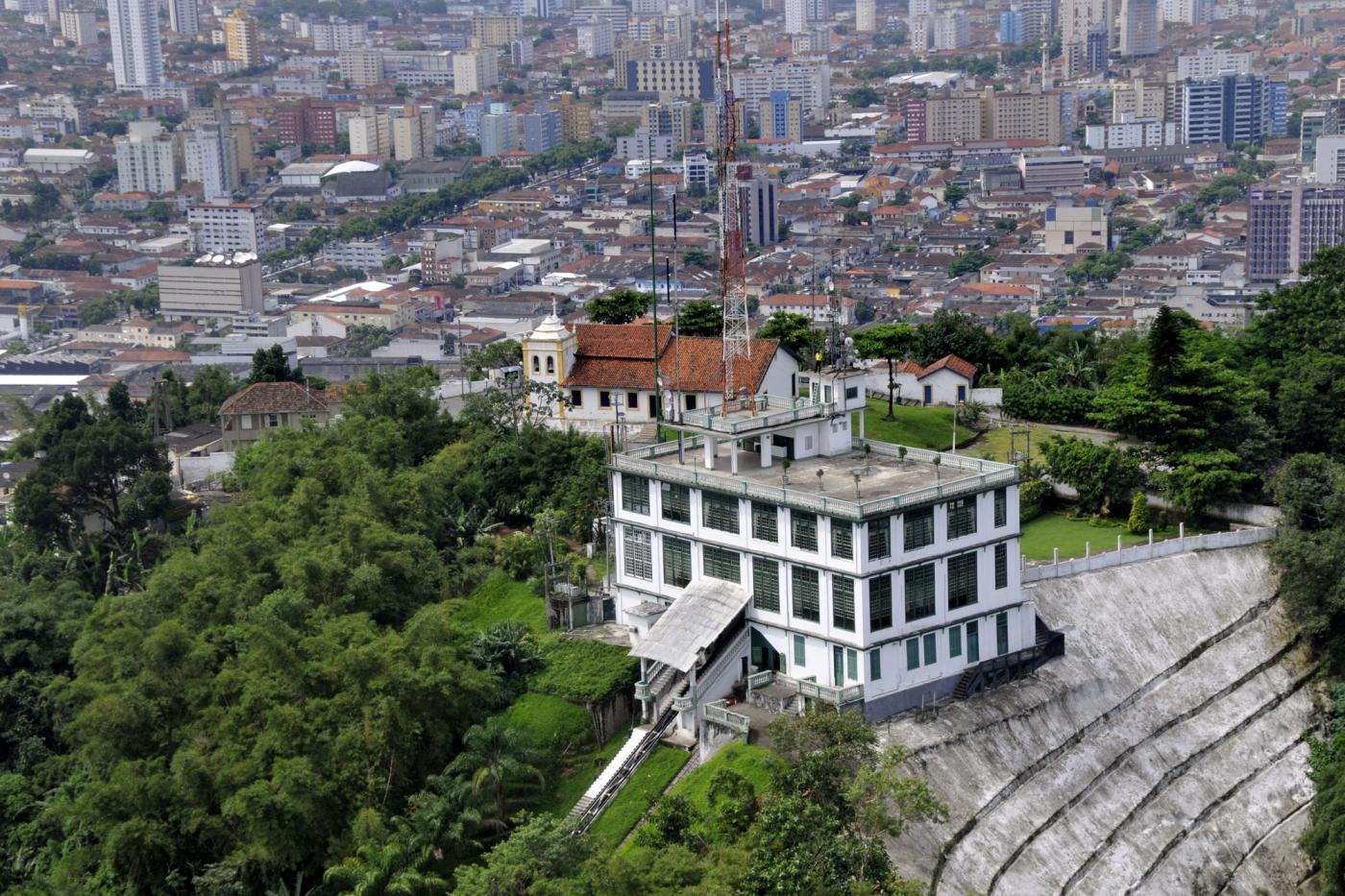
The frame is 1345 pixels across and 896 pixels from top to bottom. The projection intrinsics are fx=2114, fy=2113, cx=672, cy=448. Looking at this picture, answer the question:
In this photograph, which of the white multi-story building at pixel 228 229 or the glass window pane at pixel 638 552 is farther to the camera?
the white multi-story building at pixel 228 229

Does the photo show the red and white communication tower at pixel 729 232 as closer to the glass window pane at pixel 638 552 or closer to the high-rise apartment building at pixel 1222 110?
the glass window pane at pixel 638 552

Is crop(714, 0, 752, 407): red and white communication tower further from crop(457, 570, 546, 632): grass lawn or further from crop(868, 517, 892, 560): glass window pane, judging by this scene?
crop(868, 517, 892, 560): glass window pane

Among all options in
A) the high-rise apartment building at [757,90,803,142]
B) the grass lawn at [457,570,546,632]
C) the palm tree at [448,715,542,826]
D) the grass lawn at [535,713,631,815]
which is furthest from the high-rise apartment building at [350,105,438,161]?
the palm tree at [448,715,542,826]

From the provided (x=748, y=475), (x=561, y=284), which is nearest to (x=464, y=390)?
(x=748, y=475)

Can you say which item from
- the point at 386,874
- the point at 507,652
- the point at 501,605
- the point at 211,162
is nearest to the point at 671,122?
the point at 211,162

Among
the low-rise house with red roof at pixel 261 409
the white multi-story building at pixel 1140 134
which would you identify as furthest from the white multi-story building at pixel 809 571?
the white multi-story building at pixel 1140 134

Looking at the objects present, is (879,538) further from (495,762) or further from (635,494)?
(495,762)

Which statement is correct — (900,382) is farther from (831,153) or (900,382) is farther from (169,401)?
(831,153)
